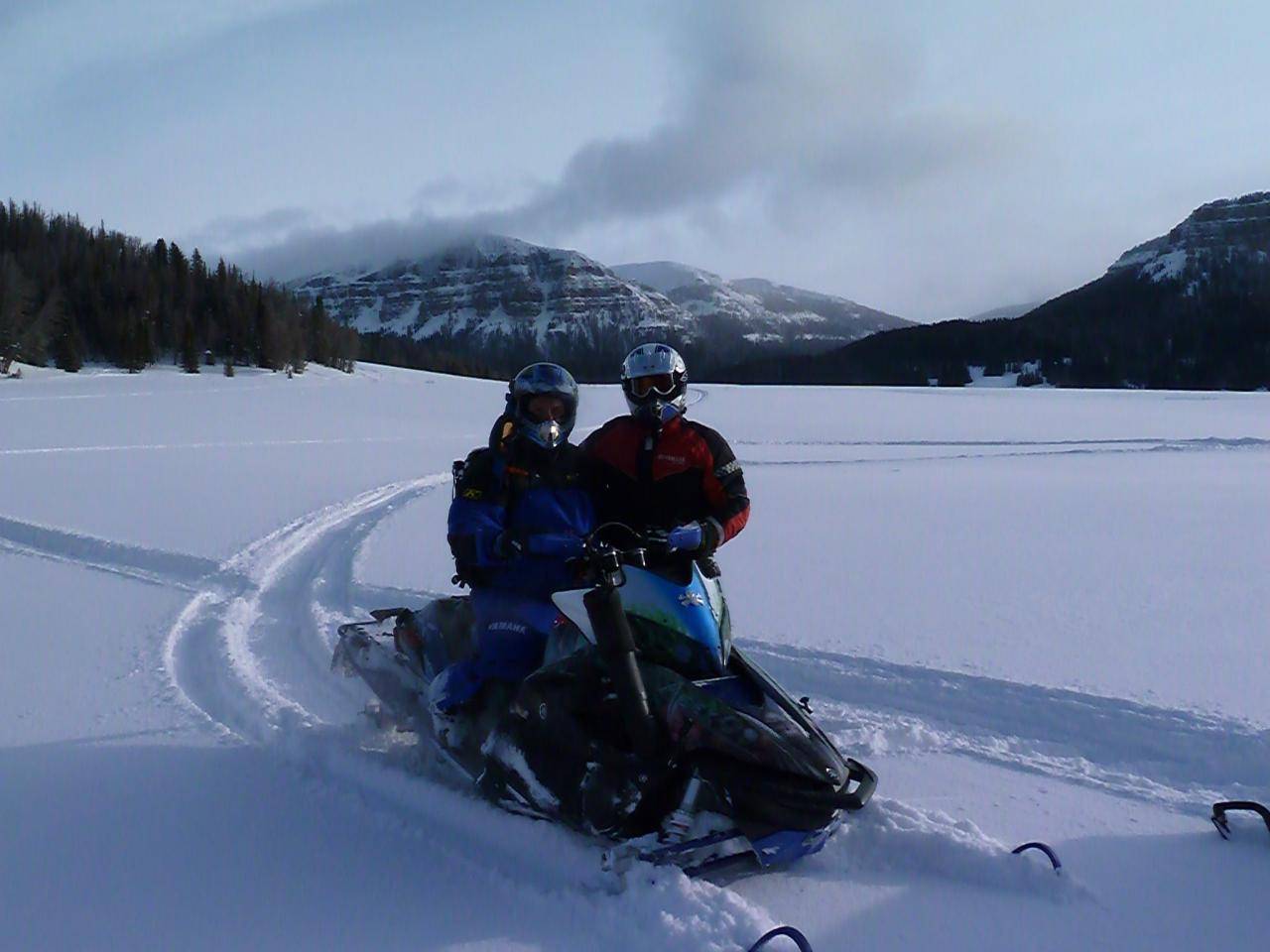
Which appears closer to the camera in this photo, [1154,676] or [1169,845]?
[1169,845]

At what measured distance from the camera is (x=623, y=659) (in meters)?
3.55

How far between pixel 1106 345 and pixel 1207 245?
63413 millimetres

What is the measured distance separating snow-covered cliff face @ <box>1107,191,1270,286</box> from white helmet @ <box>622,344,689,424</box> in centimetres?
13481

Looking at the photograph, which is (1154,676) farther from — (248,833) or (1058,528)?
(1058,528)

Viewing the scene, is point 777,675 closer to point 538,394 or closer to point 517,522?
point 517,522

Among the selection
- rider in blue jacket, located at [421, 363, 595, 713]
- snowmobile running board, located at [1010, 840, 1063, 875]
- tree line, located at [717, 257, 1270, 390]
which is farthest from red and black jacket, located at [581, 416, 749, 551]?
tree line, located at [717, 257, 1270, 390]

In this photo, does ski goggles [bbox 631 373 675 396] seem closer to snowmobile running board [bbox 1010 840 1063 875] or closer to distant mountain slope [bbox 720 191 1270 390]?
snowmobile running board [bbox 1010 840 1063 875]

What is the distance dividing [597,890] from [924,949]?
1.11 metres

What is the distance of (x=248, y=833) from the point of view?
153 inches

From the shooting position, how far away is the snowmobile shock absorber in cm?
342

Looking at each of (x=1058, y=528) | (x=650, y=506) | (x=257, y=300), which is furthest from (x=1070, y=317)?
(x=650, y=506)

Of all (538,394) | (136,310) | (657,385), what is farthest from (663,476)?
(136,310)

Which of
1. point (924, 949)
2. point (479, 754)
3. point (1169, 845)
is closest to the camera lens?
point (924, 949)

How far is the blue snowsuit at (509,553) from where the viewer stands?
169 inches
